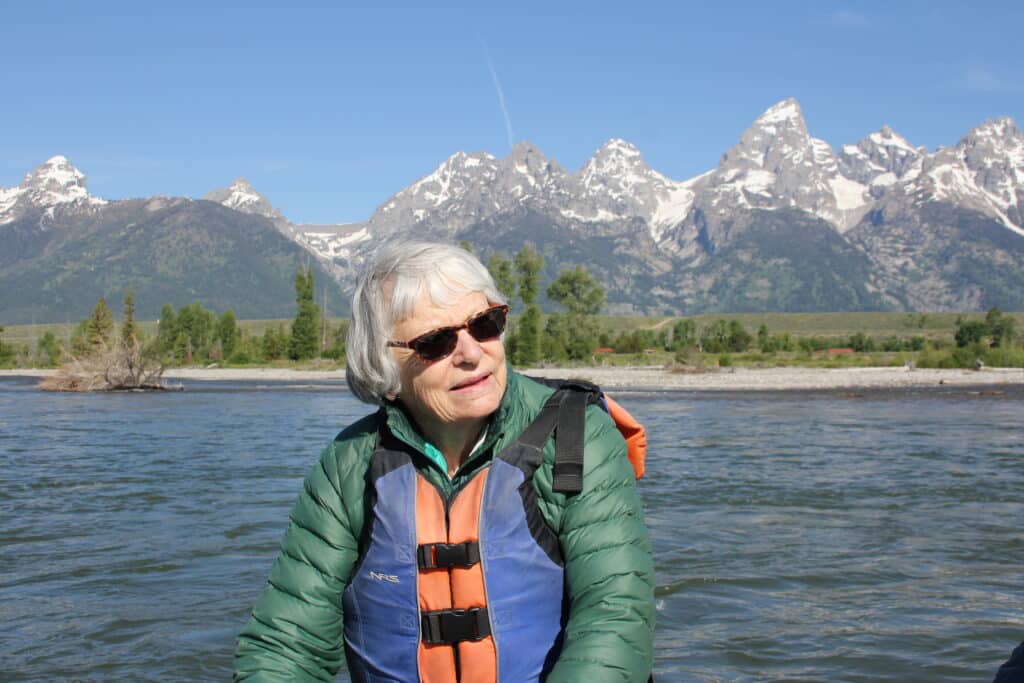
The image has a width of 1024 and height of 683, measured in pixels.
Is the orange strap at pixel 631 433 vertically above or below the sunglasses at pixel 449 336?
below

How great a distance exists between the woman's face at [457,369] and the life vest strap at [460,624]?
519 mm

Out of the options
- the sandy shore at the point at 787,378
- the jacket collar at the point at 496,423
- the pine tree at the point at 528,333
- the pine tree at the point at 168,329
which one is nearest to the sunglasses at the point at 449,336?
the jacket collar at the point at 496,423

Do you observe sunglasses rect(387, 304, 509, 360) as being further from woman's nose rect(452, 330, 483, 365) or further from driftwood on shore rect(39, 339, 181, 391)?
driftwood on shore rect(39, 339, 181, 391)

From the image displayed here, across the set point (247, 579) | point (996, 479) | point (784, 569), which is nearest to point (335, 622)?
point (247, 579)

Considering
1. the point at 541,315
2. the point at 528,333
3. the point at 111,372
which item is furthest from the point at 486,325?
the point at 541,315

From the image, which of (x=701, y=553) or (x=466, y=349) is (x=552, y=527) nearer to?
(x=466, y=349)

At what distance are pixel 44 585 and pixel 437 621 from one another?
7.23 meters

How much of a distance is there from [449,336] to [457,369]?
0.31 ft

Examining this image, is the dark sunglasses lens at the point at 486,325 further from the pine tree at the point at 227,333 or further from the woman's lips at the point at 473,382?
the pine tree at the point at 227,333

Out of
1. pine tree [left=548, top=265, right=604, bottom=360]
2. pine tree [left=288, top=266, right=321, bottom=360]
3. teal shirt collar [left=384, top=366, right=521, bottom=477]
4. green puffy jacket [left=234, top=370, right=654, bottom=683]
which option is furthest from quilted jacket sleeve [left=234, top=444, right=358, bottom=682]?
pine tree [left=288, top=266, right=321, bottom=360]

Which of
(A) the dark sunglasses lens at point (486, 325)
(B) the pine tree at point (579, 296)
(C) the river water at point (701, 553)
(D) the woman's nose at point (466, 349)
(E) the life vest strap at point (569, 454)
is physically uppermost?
(B) the pine tree at point (579, 296)

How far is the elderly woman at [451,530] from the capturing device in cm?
282

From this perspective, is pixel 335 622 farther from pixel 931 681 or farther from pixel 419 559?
pixel 931 681

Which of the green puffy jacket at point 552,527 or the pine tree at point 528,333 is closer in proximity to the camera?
the green puffy jacket at point 552,527
